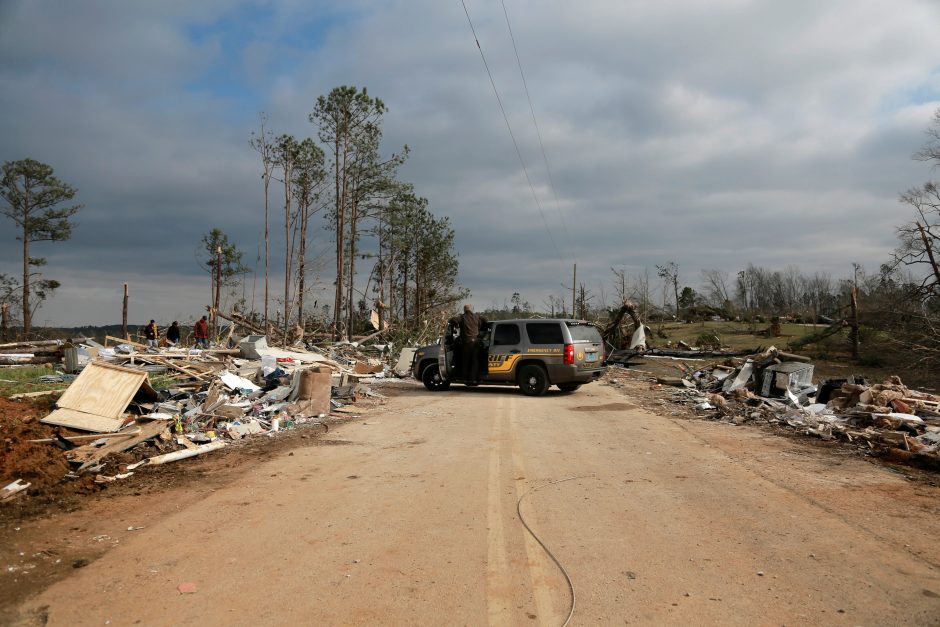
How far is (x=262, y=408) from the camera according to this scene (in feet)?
39.0

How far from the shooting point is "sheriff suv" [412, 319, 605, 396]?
615 inches

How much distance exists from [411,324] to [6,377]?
21.7 m

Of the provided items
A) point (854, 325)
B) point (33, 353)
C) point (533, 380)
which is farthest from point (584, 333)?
point (33, 353)

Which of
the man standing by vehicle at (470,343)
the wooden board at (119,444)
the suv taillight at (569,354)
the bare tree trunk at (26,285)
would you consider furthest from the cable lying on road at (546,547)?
the bare tree trunk at (26,285)

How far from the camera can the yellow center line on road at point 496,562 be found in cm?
378

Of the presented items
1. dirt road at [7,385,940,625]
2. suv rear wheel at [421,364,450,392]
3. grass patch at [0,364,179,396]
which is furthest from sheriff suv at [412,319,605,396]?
dirt road at [7,385,940,625]

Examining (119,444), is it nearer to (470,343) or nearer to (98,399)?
(98,399)

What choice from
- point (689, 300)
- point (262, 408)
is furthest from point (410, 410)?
point (689, 300)

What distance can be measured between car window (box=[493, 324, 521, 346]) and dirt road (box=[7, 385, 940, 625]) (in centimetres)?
767

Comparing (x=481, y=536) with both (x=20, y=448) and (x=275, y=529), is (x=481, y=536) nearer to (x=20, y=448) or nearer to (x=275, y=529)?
(x=275, y=529)

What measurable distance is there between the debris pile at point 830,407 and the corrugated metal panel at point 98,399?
10560 mm

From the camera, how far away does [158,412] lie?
10164mm

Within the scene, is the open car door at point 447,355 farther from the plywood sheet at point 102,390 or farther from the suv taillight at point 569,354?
the plywood sheet at point 102,390

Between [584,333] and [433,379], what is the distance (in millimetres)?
4484
